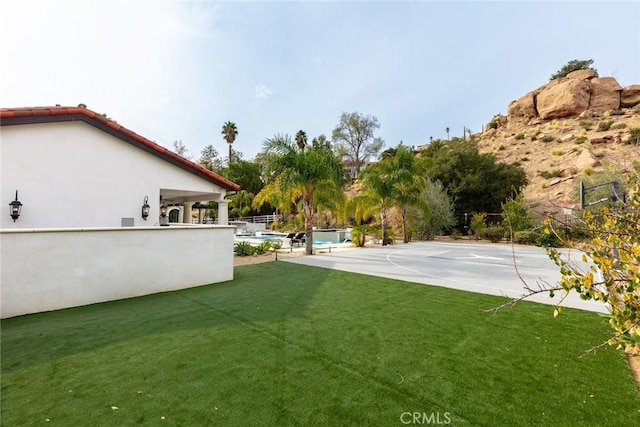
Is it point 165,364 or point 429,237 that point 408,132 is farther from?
point 165,364

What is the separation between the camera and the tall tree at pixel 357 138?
194 ft

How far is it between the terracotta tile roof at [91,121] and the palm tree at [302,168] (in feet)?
11.1

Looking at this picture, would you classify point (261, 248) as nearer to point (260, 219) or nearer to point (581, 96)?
point (260, 219)

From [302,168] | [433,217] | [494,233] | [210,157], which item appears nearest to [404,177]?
[433,217]

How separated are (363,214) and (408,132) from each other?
4405cm

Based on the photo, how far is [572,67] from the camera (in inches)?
2083

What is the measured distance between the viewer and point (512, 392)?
3.25 m

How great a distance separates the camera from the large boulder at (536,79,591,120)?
46.6 metres

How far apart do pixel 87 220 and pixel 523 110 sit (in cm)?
6766

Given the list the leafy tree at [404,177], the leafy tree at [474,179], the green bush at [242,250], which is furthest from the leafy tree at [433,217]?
the green bush at [242,250]

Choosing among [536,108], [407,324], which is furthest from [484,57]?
[536,108]

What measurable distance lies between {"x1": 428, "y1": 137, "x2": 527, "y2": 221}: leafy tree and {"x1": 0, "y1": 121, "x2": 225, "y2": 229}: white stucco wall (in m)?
24.7

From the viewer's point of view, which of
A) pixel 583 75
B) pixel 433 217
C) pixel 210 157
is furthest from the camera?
pixel 210 157

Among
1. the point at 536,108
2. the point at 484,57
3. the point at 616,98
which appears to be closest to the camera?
the point at 484,57
